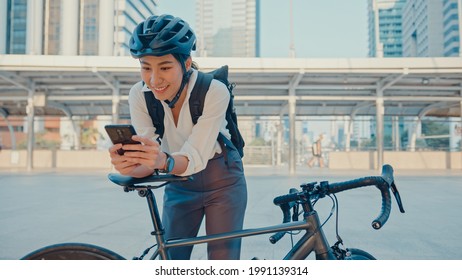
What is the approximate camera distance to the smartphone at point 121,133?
42.7 inches

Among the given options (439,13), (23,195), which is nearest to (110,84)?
(23,195)

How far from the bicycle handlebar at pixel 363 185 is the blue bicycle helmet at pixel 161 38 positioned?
0.66m

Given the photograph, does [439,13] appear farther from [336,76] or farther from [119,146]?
[119,146]

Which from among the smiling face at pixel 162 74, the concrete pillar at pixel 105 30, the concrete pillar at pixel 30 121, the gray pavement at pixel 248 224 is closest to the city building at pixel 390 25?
the concrete pillar at pixel 105 30

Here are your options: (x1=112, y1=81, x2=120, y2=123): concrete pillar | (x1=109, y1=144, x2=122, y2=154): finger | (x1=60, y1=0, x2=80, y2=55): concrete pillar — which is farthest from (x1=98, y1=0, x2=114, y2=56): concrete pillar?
(x1=109, y1=144, x2=122, y2=154): finger

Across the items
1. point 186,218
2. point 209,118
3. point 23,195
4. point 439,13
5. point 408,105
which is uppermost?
point 439,13

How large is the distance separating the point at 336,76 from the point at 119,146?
45.8 feet

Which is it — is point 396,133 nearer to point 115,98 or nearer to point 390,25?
point 115,98

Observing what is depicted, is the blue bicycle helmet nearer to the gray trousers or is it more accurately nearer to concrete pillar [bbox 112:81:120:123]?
the gray trousers

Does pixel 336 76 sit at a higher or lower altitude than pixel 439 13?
lower

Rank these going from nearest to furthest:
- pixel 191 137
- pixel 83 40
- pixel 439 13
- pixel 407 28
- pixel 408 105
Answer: pixel 191 137
pixel 408 105
pixel 83 40
pixel 439 13
pixel 407 28

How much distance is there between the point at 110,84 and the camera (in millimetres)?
14758

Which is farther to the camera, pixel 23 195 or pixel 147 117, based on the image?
pixel 23 195

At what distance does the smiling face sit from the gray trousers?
340 millimetres
